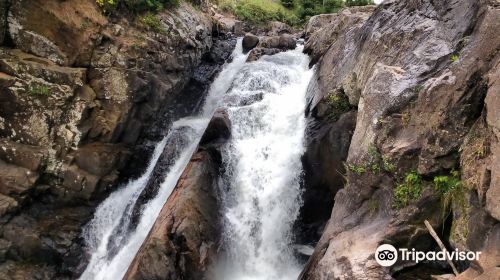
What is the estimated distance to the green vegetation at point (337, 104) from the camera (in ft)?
45.7

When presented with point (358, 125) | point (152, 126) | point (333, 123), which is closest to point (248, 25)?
point (152, 126)

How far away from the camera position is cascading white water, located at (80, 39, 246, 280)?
14102mm

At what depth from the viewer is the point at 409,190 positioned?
8.91m

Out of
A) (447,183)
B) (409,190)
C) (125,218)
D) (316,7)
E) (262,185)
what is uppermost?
(316,7)

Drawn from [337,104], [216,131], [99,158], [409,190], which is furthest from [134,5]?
[409,190]

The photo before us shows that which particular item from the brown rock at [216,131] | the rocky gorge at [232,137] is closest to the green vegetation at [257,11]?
the rocky gorge at [232,137]

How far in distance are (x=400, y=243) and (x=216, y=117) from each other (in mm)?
9099

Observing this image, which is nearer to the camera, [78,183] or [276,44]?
[78,183]

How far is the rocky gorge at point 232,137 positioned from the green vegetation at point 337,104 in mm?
49

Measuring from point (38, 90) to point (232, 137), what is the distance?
297 inches

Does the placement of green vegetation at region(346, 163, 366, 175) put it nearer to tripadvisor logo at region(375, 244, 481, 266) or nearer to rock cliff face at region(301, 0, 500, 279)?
rock cliff face at region(301, 0, 500, 279)

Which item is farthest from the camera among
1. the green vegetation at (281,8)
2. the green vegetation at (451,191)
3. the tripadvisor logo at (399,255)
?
the green vegetation at (281,8)

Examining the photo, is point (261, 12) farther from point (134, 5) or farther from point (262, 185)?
point (262, 185)

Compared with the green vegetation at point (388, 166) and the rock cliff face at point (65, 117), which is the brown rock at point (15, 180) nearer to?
the rock cliff face at point (65, 117)
